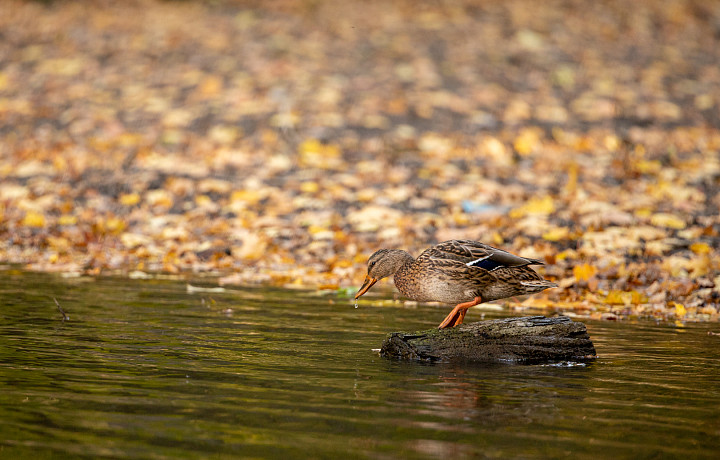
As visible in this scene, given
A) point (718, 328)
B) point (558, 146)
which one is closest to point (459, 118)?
point (558, 146)

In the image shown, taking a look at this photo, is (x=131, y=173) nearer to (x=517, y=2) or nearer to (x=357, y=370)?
(x=357, y=370)

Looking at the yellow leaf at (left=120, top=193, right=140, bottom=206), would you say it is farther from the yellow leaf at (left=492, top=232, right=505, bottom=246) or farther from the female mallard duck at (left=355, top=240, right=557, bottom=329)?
the female mallard duck at (left=355, top=240, right=557, bottom=329)

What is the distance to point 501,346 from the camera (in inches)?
216

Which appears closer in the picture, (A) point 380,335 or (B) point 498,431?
(B) point 498,431

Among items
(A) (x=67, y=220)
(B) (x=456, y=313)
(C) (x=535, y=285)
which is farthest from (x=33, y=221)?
(C) (x=535, y=285)

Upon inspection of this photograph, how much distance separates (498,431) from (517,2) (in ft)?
58.2

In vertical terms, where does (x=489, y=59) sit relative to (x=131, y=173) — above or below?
above

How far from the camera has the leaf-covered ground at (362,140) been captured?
962cm

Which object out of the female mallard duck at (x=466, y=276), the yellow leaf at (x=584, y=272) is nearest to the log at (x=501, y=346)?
the female mallard duck at (x=466, y=276)

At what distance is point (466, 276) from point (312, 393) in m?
1.62

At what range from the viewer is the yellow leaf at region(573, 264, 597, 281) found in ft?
27.1

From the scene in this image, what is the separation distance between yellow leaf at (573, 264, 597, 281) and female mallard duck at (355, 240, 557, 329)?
2512mm

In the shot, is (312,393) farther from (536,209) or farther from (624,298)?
(536,209)

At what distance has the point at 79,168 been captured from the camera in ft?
41.4
